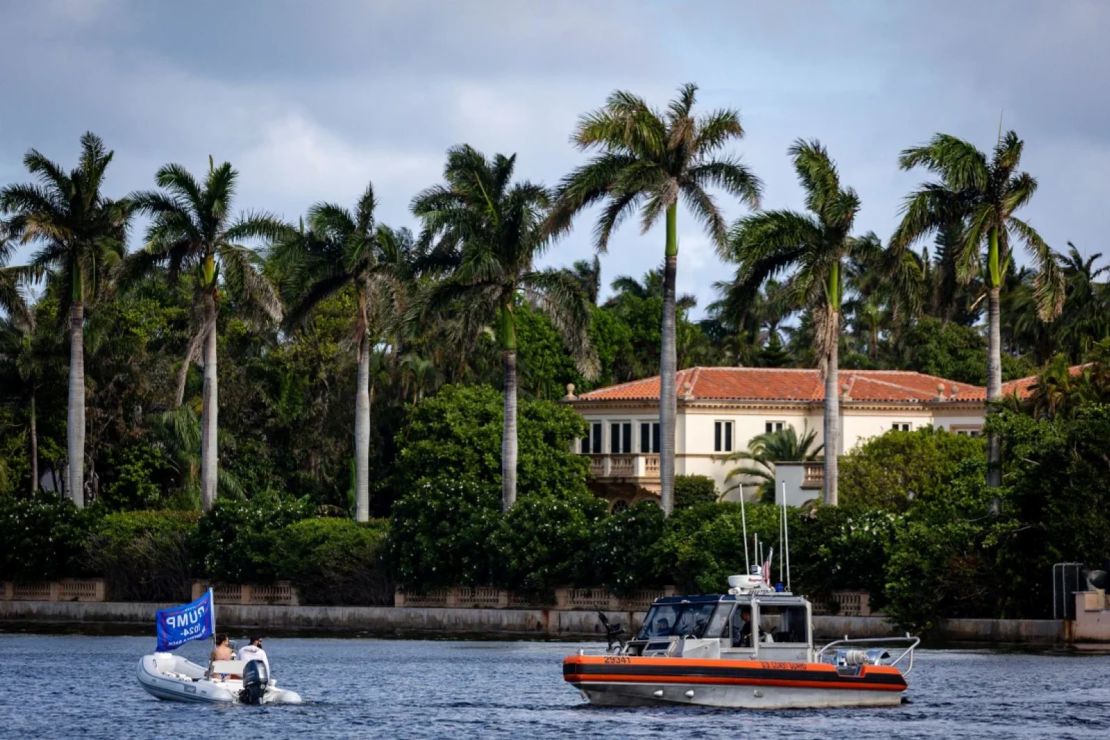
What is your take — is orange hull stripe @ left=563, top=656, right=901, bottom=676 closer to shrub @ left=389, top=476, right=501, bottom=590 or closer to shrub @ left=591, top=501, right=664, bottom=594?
shrub @ left=591, top=501, right=664, bottom=594

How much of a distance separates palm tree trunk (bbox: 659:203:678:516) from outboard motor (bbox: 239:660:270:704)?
29.9 meters

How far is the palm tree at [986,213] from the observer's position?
67.8m

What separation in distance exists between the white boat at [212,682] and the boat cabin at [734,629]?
27.3 ft

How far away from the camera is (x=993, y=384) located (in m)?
68.9

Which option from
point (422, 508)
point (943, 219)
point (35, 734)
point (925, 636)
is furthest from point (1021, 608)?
point (35, 734)

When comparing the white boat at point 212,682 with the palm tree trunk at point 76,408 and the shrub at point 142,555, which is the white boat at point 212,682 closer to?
the shrub at point 142,555

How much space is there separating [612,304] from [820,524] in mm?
72359

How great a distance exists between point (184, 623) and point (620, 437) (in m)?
57.0

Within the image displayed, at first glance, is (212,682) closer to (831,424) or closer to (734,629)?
(734,629)

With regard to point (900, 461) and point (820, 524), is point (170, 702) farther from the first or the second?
point (900, 461)

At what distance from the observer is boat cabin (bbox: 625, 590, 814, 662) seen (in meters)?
41.2

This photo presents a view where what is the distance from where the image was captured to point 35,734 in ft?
134

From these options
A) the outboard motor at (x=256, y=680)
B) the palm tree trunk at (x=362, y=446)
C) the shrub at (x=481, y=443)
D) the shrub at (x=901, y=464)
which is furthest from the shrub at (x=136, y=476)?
the outboard motor at (x=256, y=680)

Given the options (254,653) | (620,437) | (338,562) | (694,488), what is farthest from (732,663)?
(620,437)
